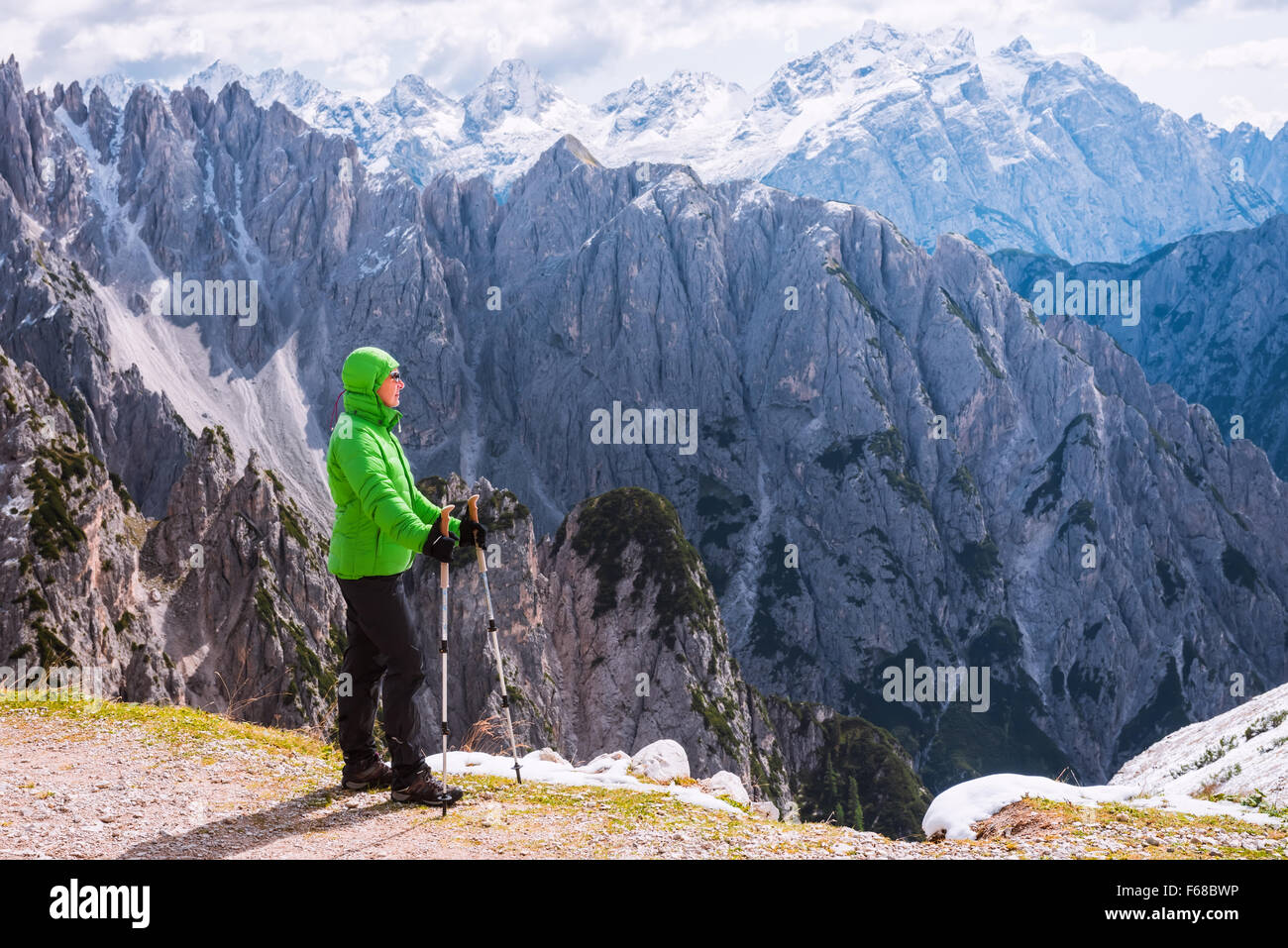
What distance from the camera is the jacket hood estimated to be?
11.9 meters

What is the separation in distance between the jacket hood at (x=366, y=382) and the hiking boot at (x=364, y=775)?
4.21 metres

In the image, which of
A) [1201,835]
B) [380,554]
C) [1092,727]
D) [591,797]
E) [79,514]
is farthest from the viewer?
[1092,727]

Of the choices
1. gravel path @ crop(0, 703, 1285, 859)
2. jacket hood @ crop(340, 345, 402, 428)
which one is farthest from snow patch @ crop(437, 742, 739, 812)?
jacket hood @ crop(340, 345, 402, 428)

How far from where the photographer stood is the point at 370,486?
37.0ft

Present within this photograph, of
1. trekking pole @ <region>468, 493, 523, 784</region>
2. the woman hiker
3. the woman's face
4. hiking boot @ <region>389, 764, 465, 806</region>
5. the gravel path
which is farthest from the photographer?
the woman's face

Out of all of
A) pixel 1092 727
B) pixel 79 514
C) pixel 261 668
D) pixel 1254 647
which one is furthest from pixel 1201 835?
pixel 1254 647

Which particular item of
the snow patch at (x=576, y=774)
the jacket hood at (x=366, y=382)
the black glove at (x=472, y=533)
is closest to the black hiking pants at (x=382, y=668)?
the black glove at (x=472, y=533)

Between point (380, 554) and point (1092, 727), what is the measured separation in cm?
19240

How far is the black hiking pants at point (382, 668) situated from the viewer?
11.9 meters

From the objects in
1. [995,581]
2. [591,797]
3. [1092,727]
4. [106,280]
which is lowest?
[1092,727]

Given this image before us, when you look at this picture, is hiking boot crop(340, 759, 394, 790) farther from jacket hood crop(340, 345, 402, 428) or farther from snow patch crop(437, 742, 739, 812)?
jacket hood crop(340, 345, 402, 428)

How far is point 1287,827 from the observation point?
11.0m

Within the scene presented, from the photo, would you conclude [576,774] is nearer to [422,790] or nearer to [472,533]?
[422,790]
